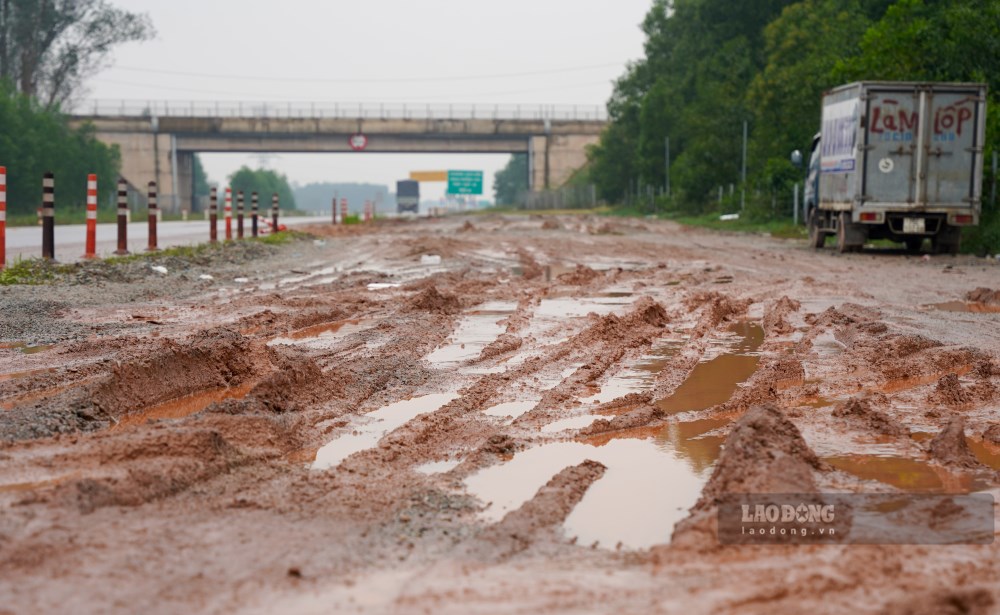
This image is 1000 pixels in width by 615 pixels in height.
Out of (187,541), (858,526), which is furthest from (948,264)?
(187,541)

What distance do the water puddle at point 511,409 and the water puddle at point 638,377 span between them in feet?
1.09

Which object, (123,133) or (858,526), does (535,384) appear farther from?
(123,133)

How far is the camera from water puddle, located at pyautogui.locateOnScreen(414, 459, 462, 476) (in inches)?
176

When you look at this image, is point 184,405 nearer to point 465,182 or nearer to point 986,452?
point 986,452

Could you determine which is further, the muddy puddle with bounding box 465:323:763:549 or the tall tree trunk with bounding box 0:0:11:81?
the tall tree trunk with bounding box 0:0:11:81

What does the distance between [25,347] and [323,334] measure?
2.18 metres

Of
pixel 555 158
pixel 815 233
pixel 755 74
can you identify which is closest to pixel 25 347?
pixel 815 233

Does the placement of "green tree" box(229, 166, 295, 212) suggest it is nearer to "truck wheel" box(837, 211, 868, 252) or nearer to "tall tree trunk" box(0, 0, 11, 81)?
"tall tree trunk" box(0, 0, 11, 81)

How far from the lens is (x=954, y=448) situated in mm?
4832

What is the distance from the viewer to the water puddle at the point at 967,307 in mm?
10695

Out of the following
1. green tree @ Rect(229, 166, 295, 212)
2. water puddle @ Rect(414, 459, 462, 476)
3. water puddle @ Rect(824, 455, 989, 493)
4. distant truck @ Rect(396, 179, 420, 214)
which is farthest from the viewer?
green tree @ Rect(229, 166, 295, 212)

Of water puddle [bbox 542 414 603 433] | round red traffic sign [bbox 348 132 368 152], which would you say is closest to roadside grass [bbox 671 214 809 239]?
water puddle [bbox 542 414 603 433]

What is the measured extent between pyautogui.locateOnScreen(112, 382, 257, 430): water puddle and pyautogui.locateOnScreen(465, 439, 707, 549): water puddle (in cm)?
170

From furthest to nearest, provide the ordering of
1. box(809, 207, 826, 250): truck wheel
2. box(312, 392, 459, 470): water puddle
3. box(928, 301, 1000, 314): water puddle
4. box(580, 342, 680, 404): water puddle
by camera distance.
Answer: box(809, 207, 826, 250): truck wheel → box(928, 301, 1000, 314): water puddle → box(580, 342, 680, 404): water puddle → box(312, 392, 459, 470): water puddle
